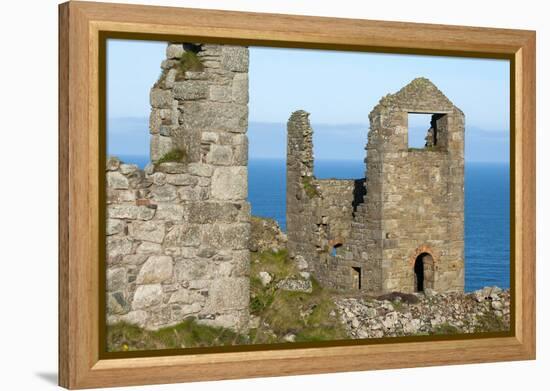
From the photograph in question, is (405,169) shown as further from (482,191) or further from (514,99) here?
(514,99)

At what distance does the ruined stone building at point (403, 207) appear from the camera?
1933cm

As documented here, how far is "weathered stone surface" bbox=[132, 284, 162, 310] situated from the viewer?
12.8m

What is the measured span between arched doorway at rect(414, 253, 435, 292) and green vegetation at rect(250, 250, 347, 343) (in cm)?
510

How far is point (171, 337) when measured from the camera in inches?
511

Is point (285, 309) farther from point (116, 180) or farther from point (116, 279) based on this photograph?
point (116, 180)

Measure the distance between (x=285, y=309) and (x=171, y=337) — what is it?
58.3 inches

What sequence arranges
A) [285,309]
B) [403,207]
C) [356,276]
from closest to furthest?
[285,309] < [403,207] < [356,276]

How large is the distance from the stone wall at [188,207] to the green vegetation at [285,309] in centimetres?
31

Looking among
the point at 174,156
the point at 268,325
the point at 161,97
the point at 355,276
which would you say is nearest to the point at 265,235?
the point at 268,325

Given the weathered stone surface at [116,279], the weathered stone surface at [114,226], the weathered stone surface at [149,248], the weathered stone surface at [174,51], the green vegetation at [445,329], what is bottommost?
the green vegetation at [445,329]

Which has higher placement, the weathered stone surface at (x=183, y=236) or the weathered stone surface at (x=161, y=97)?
the weathered stone surface at (x=161, y=97)

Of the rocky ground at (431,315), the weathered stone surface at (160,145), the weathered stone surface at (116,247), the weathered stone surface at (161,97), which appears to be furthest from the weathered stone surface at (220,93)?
Result: the rocky ground at (431,315)

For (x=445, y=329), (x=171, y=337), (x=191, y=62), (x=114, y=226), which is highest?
(x=191, y=62)

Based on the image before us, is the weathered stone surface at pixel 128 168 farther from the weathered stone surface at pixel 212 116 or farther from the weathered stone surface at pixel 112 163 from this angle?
the weathered stone surface at pixel 212 116
